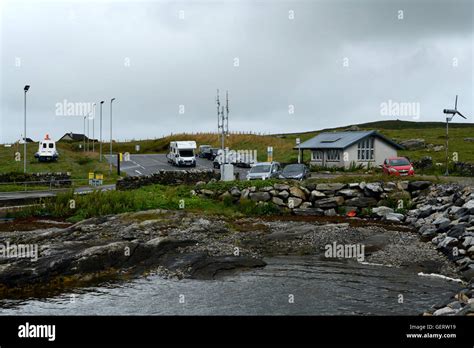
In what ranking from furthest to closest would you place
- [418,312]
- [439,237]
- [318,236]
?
[318,236] < [439,237] < [418,312]

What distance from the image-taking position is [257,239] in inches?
909

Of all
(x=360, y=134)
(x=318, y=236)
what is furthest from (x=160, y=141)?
(x=318, y=236)

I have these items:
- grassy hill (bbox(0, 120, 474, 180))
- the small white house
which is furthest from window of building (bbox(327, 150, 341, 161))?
grassy hill (bbox(0, 120, 474, 180))

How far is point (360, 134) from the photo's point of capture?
178ft

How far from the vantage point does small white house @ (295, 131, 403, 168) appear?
171ft

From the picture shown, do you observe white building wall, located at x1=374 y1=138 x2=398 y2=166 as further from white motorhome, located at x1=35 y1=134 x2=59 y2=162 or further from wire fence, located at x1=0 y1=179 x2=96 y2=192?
white motorhome, located at x1=35 y1=134 x2=59 y2=162

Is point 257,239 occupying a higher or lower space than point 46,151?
lower

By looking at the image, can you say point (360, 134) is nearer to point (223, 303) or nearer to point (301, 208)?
point (301, 208)

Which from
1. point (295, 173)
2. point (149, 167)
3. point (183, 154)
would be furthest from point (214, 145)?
point (295, 173)

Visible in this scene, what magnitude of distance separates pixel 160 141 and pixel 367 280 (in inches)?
3875

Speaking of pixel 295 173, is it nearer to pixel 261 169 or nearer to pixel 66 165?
pixel 261 169

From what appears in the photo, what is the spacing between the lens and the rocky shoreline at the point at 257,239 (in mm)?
17484

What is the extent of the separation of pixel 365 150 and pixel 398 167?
1316 cm

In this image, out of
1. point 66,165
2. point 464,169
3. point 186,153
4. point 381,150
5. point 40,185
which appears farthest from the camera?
point 186,153
